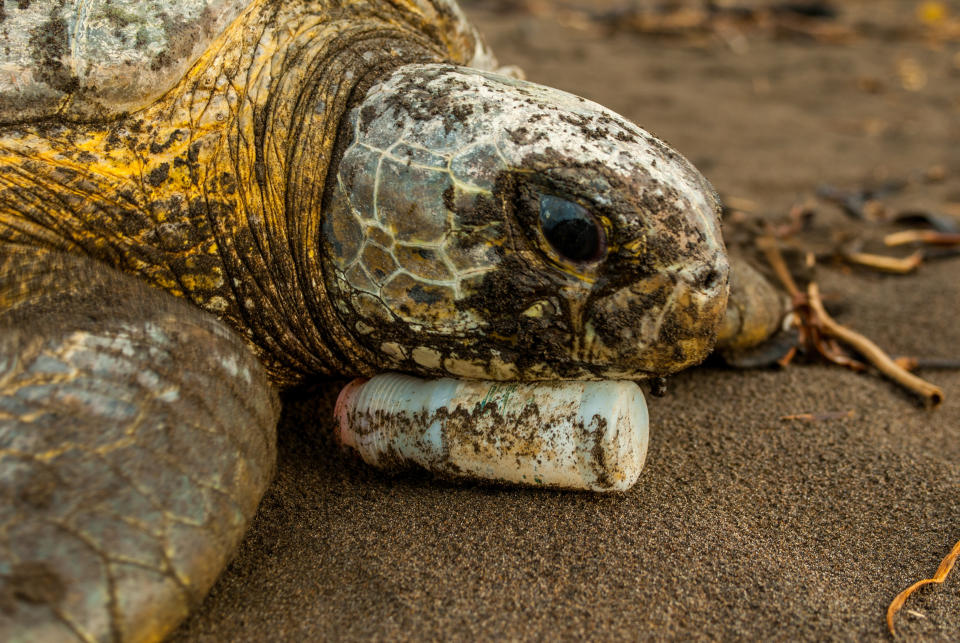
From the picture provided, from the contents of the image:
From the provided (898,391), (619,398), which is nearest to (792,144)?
(898,391)

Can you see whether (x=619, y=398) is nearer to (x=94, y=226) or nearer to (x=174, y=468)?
(x=174, y=468)

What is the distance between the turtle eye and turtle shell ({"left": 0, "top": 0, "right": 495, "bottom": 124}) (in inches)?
32.9

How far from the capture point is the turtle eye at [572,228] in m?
1.53

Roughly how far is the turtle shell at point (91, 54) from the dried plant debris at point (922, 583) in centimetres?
170

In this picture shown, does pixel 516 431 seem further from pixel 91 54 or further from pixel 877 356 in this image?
pixel 877 356

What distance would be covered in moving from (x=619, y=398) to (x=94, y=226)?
110 centimetres

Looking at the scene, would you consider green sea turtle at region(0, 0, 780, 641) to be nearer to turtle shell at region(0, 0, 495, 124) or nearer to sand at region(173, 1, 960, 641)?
turtle shell at region(0, 0, 495, 124)

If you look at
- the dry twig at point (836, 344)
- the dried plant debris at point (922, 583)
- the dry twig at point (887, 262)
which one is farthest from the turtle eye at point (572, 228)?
the dry twig at point (887, 262)

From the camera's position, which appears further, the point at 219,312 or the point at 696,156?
the point at 696,156

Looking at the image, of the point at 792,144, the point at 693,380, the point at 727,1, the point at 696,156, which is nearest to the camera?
the point at 693,380

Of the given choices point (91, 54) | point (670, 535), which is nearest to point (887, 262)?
point (670, 535)

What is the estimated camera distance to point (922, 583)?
1.49 m

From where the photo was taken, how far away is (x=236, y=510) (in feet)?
4.41

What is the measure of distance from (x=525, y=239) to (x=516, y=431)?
0.38 m
